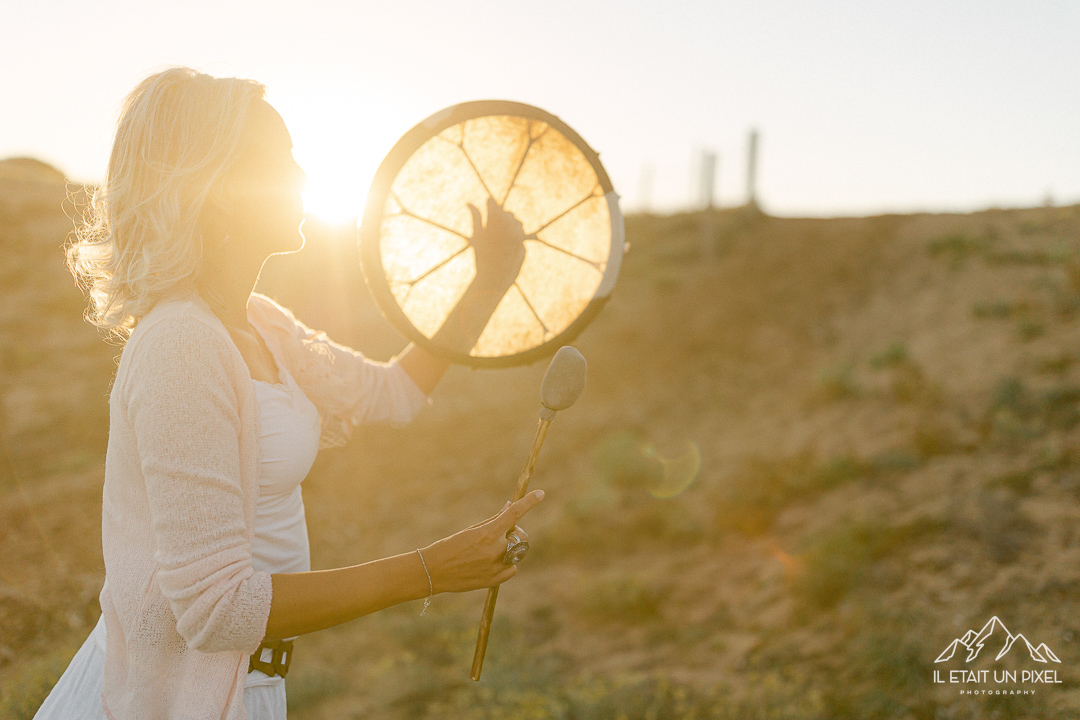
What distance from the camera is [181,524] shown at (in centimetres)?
118

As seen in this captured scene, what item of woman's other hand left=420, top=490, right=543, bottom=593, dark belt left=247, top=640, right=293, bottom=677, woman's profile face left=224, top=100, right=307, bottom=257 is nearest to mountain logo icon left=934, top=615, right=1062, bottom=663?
woman's other hand left=420, top=490, right=543, bottom=593

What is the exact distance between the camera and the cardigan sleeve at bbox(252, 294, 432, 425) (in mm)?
1949

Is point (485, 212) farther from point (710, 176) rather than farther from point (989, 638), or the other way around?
point (710, 176)

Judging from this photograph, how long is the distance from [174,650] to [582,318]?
1344mm

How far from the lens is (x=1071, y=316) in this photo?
28.3 ft

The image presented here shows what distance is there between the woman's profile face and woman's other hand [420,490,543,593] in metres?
0.80

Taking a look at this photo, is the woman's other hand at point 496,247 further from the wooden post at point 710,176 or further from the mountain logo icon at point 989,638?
the wooden post at point 710,176

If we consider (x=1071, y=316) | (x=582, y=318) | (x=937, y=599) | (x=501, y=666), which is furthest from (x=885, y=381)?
(x=582, y=318)

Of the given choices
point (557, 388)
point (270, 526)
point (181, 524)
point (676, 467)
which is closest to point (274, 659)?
point (270, 526)

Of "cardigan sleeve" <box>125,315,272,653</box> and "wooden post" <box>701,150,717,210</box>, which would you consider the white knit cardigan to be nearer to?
"cardigan sleeve" <box>125,315,272,653</box>

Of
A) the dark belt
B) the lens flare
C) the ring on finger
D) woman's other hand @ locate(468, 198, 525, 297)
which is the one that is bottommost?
the lens flare

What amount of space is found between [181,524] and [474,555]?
0.56 meters

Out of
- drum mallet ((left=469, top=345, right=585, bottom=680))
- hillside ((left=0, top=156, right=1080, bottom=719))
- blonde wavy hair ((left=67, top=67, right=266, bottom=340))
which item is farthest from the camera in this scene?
hillside ((left=0, top=156, right=1080, bottom=719))

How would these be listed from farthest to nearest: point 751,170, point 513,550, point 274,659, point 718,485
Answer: point 751,170 → point 718,485 → point 274,659 → point 513,550
